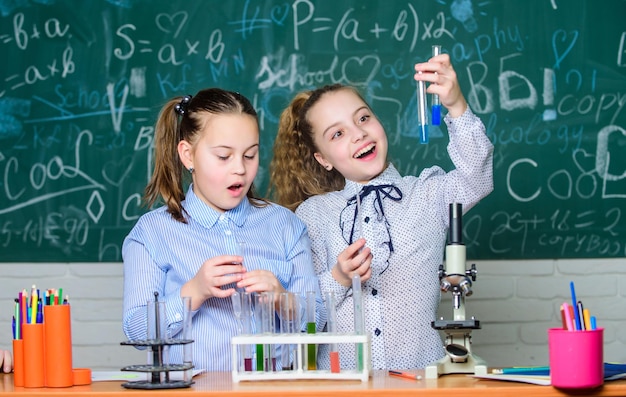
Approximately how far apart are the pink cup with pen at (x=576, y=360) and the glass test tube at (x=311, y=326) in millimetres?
460

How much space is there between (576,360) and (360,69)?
2.03 m

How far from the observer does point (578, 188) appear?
3.39m

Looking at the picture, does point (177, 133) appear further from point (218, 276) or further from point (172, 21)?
point (172, 21)

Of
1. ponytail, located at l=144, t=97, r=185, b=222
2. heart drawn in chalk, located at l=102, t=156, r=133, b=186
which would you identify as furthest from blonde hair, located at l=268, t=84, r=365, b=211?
heart drawn in chalk, located at l=102, t=156, r=133, b=186

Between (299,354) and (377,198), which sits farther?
(377,198)

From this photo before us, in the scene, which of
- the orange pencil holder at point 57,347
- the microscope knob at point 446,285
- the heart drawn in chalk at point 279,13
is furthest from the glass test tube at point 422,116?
the heart drawn in chalk at point 279,13

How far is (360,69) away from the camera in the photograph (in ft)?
11.3

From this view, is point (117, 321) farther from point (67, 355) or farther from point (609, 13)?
point (609, 13)

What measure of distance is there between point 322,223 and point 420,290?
1.08 feet

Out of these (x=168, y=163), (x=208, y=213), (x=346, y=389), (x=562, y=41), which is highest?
(x=562, y=41)

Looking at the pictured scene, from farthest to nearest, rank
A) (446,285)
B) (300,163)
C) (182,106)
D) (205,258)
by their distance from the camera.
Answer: (300,163), (182,106), (205,258), (446,285)

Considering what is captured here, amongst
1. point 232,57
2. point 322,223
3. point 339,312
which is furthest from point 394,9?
point 339,312

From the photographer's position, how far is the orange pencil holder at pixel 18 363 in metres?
1.77

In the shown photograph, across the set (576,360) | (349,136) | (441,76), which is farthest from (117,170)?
(576,360)
